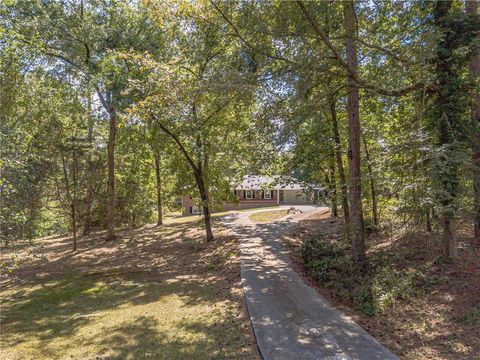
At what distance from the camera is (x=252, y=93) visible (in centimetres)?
785

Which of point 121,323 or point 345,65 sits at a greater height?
point 345,65

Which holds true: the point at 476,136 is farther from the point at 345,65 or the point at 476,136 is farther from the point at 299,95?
the point at 299,95

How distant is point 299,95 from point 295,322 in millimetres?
4922

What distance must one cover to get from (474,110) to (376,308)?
5377 millimetres

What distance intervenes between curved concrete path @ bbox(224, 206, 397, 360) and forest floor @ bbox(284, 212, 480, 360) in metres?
0.36

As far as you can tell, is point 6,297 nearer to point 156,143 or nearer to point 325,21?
point 156,143

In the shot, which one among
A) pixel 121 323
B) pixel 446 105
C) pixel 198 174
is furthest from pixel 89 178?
pixel 446 105

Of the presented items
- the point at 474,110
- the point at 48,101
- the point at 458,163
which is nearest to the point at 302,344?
the point at 458,163

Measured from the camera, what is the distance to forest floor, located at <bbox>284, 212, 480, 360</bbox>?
4912 mm

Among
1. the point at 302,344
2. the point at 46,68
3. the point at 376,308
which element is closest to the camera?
the point at 302,344

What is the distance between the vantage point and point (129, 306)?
24.4 ft

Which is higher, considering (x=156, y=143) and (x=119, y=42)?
(x=119, y=42)

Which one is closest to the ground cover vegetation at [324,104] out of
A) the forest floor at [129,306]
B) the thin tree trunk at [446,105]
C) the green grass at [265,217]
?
the thin tree trunk at [446,105]

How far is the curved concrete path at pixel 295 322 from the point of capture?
15.2ft
